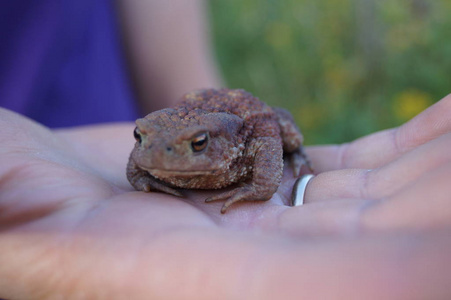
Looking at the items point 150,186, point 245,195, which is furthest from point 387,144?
point 150,186

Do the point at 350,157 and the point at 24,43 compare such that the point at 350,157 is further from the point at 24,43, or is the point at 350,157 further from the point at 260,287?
the point at 24,43

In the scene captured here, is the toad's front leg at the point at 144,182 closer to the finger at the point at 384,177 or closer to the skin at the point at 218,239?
the skin at the point at 218,239

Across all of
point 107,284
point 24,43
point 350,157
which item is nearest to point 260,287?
point 107,284

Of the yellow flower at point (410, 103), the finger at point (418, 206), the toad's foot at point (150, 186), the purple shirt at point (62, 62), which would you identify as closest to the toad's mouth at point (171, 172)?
the toad's foot at point (150, 186)

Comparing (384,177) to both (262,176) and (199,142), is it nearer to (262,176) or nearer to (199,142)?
(262,176)

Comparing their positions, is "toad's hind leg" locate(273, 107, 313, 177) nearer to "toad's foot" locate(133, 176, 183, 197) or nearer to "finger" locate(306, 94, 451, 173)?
"finger" locate(306, 94, 451, 173)

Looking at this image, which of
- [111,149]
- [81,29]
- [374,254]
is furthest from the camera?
[81,29]

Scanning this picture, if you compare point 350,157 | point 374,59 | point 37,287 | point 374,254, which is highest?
point 374,59
